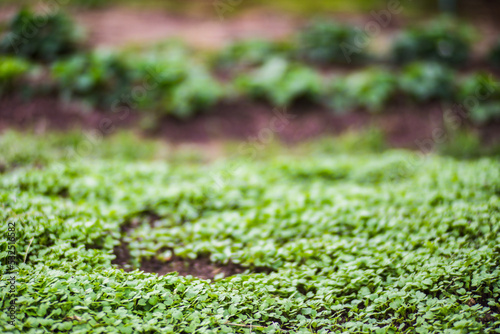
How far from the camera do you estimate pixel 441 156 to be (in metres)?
6.46

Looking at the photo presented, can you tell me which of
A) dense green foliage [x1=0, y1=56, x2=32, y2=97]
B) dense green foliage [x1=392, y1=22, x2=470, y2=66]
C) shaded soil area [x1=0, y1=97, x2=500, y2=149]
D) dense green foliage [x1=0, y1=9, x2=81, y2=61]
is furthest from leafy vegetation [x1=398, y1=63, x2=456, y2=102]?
dense green foliage [x1=0, y1=56, x2=32, y2=97]

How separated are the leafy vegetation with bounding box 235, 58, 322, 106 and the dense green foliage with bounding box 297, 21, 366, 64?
0.93 meters

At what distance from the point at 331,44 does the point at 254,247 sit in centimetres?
690

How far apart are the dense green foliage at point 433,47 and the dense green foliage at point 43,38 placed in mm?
7228

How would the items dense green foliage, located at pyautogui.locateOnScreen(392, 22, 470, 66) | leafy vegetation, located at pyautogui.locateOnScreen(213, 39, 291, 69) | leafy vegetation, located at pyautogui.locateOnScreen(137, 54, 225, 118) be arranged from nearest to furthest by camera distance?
1. leafy vegetation, located at pyautogui.locateOnScreen(137, 54, 225, 118)
2. dense green foliage, located at pyautogui.locateOnScreen(392, 22, 470, 66)
3. leafy vegetation, located at pyautogui.locateOnScreen(213, 39, 291, 69)

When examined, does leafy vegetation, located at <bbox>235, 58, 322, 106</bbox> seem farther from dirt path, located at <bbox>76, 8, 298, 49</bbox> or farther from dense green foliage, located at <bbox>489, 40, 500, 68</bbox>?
dense green foliage, located at <bbox>489, 40, 500, 68</bbox>

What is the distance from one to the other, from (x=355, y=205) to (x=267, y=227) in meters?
0.95

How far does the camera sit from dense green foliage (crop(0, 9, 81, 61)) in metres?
8.12

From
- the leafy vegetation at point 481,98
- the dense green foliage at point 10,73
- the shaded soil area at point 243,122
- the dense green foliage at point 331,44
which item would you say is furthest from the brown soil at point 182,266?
the dense green foliage at point 331,44

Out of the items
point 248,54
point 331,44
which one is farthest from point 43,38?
point 331,44

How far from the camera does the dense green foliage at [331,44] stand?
910 cm

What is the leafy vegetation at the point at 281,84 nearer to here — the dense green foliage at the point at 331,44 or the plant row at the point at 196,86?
the plant row at the point at 196,86

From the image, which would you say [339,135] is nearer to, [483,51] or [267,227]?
[267,227]

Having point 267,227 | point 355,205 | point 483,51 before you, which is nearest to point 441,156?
point 355,205
